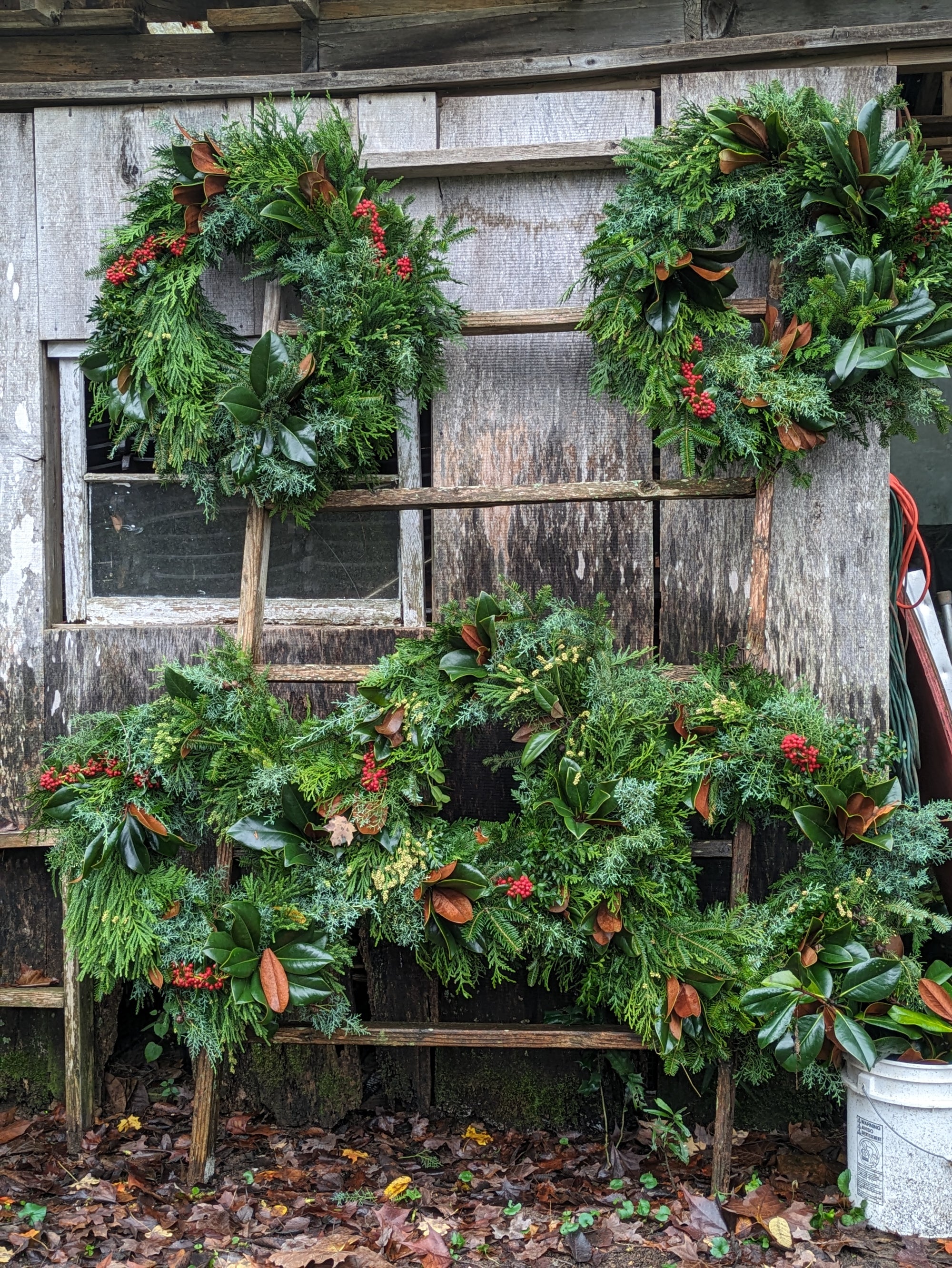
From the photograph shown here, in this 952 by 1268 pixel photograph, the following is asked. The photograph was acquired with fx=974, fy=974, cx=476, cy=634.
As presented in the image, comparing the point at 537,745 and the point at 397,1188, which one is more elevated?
the point at 537,745

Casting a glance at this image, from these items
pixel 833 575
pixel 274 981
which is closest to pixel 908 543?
pixel 833 575

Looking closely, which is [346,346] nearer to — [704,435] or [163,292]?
[163,292]

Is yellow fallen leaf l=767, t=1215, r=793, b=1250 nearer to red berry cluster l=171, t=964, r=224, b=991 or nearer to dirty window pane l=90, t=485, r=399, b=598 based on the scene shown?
red berry cluster l=171, t=964, r=224, b=991

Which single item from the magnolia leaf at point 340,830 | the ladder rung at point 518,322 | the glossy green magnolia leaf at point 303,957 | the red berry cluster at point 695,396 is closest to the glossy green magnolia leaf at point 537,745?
the magnolia leaf at point 340,830

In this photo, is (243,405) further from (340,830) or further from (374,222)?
(340,830)

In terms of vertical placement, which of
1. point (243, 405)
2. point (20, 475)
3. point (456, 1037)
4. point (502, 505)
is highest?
point (243, 405)

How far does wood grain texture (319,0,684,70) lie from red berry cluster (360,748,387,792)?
214 centimetres

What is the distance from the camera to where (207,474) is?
2.82 meters

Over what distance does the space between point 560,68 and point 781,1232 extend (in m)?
3.23

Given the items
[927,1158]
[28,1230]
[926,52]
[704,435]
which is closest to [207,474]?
[704,435]

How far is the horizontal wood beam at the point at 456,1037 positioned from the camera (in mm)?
2713

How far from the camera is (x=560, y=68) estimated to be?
2889mm

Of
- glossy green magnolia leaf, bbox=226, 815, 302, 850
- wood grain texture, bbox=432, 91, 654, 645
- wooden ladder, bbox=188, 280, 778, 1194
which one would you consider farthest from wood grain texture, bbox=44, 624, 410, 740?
glossy green magnolia leaf, bbox=226, 815, 302, 850

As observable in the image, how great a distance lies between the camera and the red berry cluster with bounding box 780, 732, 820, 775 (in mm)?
2490
